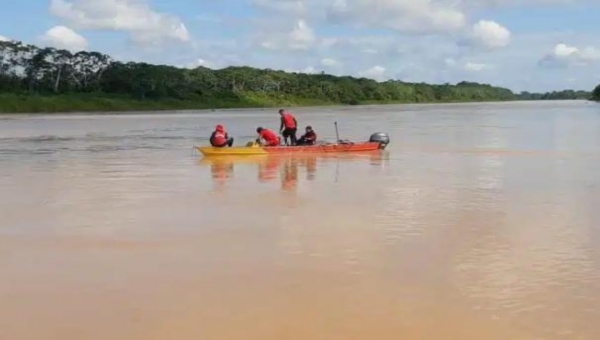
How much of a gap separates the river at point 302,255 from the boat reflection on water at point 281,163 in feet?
0.63

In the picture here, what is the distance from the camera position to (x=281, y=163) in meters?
19.6

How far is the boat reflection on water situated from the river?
0.19m

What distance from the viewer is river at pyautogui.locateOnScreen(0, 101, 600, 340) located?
644 centimetres

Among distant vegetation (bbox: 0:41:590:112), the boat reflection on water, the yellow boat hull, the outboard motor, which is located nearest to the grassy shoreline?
distant vegetation (bbox: 0:41:590:112)

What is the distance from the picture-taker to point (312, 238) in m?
9.70

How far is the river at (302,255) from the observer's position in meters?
6.44

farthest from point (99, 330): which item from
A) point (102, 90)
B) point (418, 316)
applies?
point (102, 90)

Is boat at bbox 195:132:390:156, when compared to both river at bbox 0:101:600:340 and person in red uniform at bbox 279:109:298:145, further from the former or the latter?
river at bbox 0:101:600:340

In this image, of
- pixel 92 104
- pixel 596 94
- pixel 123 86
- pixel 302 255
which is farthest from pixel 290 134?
pixel 596 94

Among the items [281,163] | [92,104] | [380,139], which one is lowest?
[92,104]

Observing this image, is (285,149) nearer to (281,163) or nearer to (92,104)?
(281,163)

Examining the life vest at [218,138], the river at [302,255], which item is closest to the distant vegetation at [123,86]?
the life vest at [218,138]

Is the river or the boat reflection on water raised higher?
the river

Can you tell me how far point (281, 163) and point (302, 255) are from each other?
427 inches
